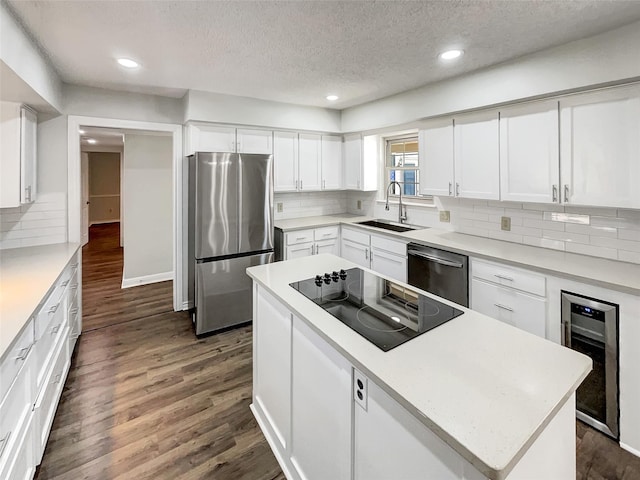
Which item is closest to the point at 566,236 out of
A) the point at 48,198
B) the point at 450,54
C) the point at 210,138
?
the point at 450,54

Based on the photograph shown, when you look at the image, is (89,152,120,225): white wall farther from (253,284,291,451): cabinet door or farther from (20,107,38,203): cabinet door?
(253,284,291,451): cabinet door

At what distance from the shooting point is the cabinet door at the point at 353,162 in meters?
4.27

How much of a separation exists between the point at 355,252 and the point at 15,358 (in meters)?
3.14

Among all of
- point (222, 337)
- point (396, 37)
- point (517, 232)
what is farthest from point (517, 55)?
point (222, 337)

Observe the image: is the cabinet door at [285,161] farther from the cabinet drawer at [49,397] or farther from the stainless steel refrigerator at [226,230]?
the cabinet drawer at [49,397]

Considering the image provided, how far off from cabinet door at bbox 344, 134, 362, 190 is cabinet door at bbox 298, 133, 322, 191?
403mm

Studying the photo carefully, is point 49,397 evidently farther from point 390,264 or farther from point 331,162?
point 331,162

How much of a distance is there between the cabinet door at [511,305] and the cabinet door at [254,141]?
8.52ft

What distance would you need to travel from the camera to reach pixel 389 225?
4.11 m

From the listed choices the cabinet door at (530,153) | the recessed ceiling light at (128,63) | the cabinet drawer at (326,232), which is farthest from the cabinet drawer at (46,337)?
the cabinet door at (530,153)

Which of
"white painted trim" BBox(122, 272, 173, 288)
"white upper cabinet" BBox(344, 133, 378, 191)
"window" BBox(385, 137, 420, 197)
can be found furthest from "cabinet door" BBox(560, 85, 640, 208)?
"white painted trim" BBox(122, 272, 173, 288)

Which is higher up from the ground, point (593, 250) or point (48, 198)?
point (48, 198)

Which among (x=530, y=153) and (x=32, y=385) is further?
(x=530, y=153)

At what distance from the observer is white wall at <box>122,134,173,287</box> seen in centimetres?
464
